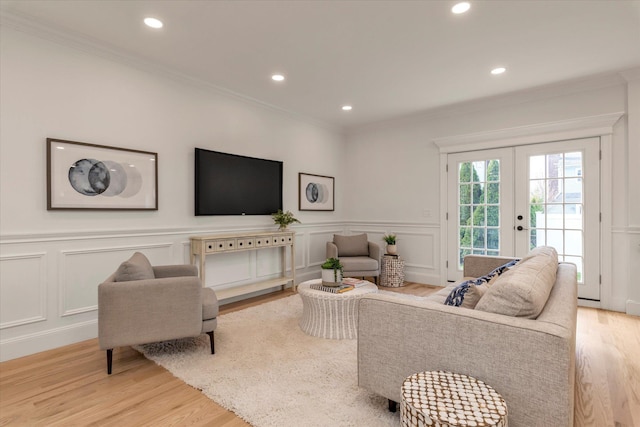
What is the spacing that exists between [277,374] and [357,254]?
10.2ft

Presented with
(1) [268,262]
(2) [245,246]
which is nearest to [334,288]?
(2) [245,246]

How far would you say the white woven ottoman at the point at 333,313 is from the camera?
2967 millimetres

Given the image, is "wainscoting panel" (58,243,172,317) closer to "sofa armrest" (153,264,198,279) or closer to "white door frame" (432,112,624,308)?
"sofa armrest" (153,264,198,279)

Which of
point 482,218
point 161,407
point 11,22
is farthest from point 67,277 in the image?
point 482,218

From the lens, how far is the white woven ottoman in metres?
2.97

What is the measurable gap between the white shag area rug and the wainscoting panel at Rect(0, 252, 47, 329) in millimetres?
951

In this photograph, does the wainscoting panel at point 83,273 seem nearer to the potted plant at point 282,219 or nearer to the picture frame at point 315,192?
the potted plant at point 282,219

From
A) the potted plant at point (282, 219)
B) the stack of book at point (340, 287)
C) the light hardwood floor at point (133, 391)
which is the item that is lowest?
the light hardwood floor at point (133, 391)

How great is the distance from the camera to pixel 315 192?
5.57 m

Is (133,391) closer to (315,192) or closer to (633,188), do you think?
(315,192)

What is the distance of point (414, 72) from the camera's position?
3.69 meters

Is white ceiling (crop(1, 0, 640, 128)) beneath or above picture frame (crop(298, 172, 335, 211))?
above

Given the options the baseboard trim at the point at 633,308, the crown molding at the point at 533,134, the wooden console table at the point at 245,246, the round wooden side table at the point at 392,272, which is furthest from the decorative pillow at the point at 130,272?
the baseboard trim at the point at 633,308

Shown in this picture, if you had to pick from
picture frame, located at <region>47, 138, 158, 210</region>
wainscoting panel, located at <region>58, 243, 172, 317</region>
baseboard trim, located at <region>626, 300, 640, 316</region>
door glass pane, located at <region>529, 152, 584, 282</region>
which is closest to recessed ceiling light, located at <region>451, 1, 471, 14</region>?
door glass pane, located at <region>529, 152, 584, 282</region>
